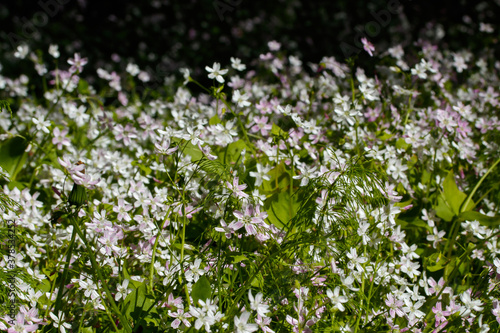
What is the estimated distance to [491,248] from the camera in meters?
1.90

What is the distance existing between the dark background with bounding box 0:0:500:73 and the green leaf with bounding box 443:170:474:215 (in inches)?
140

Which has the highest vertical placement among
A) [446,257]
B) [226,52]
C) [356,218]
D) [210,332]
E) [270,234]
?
→ [226,52]

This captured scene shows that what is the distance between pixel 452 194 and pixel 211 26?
4909 millimetres

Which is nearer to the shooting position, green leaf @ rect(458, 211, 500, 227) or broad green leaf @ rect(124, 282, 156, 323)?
broad green leaf @ rect(124, 282, 156, 323)

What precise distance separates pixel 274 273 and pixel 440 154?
1.14 meters

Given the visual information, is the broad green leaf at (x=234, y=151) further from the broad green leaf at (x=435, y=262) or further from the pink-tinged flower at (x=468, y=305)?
the pink-tinged flower at (x=468, y=305)

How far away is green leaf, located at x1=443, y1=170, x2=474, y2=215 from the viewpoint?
2160mm

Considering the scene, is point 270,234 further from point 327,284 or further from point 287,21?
point 287,21

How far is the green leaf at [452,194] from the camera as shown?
216 centimetres

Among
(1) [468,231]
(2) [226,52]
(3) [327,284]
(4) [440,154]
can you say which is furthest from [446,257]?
(2) [226,52]

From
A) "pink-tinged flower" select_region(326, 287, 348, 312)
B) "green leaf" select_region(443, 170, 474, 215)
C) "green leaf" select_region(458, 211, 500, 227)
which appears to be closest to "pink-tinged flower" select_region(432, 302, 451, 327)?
"pink-tinged flower" select_region(326, 287, 348, 312)

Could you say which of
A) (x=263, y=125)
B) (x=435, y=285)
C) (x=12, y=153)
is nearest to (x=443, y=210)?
(x=435, y=285)

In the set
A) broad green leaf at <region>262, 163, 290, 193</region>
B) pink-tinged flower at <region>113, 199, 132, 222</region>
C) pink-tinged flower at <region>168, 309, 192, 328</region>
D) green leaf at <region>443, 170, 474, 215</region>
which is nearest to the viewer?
pink-tinged flower at <region>168, 309, 192, 328</region>

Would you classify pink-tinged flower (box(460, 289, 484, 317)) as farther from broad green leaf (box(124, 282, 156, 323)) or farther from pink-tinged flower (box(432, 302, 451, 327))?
broad green leaf (box(124, 282, 156, 323))
